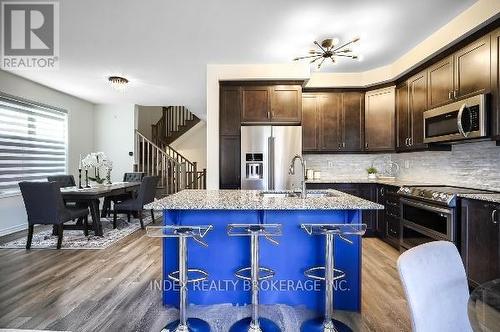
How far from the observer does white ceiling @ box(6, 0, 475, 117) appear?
2873mm

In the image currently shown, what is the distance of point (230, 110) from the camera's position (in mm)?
4469

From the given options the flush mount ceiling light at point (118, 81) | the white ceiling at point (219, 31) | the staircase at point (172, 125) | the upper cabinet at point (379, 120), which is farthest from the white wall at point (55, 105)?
the upper cabinet at point (379, 120)

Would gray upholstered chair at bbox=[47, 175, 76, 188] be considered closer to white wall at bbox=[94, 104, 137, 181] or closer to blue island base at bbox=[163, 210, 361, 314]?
white wall at bbox=[94, 104, 137, 181]

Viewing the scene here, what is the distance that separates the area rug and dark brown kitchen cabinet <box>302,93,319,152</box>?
343cm

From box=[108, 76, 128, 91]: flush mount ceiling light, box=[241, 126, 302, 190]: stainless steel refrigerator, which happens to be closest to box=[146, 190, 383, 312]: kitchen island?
box=[241, 126, 302, 190]: stainless steel refrigerator

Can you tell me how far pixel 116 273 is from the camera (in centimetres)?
312

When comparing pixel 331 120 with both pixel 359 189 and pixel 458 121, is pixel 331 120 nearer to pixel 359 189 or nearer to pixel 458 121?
pixel 359 189

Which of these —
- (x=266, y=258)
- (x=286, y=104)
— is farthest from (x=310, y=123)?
(x=266, y=258)

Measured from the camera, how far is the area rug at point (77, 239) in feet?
13.4

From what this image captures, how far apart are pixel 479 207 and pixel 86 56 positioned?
16.6 feet

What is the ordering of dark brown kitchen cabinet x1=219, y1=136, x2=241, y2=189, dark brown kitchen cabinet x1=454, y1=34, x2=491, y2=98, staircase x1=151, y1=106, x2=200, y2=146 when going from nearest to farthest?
dark brown kitchen cabinet x1=454, y1=34, x2=491, y2=98 < dark brown kitchen cabinet x1=219, y1=136, x2=241, y2=189 < staircase x1=151, y1=106, x2=200, y2=146

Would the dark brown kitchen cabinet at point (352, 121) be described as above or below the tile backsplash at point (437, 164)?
above

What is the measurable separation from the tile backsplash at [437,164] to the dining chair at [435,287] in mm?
2700

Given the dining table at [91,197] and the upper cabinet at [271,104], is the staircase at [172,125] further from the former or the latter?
the upper cabinet at [271,104]
